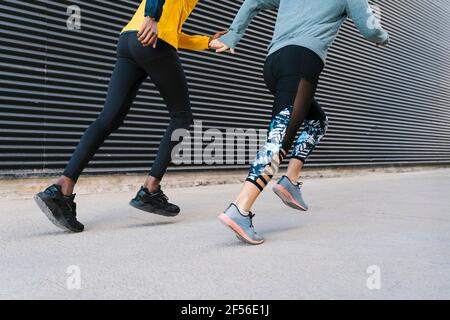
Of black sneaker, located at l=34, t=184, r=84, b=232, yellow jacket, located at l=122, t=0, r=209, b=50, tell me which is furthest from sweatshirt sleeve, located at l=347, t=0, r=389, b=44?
black sneaker, located at l=34, t=184, r=84, b=232

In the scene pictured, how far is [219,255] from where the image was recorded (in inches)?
110

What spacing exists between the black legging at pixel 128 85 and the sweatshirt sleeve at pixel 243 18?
38 centimetres

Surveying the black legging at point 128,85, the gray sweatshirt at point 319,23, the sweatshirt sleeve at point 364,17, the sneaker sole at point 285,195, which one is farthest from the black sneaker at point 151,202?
the sweatshirt sleeve at point 364,17

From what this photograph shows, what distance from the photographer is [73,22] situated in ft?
18.4

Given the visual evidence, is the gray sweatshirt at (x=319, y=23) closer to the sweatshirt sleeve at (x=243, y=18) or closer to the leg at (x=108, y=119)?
the sweatshirt sleeve at (x=243, y=18)

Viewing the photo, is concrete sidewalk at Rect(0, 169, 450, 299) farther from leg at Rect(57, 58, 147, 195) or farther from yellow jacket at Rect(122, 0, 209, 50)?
yellow jacket at Rect(122, 0, 209, 50)

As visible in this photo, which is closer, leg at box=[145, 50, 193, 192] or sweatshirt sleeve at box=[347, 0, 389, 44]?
sweatshirt sleeve at box=[347, 0, 389, 44]

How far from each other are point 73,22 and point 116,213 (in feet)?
7.90

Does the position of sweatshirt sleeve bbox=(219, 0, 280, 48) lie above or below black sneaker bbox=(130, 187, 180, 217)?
above

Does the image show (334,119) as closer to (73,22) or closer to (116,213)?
(73,22)

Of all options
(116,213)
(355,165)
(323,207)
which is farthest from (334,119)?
(116,213)

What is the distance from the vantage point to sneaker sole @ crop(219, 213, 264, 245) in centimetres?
293

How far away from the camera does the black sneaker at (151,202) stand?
3.59 m

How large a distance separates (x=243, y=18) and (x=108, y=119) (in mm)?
1101
